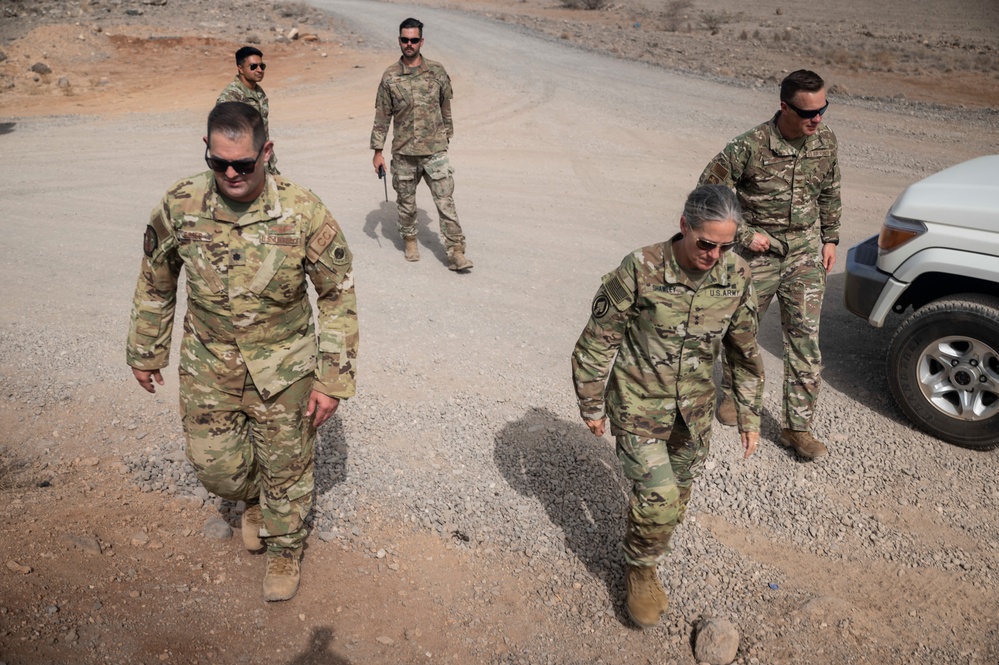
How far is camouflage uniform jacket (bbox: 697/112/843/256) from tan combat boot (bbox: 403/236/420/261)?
401 centimetres

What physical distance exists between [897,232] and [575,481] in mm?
2874

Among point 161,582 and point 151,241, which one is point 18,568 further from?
point 151,241

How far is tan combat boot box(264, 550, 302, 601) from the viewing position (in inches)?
146

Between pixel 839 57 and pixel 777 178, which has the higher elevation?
pixel 777 178

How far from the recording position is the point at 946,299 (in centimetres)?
507

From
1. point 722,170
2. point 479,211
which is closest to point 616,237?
point 479,211

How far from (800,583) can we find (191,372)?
10.7ft

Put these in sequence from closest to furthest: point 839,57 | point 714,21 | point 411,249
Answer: point 411,249, point 839,57, point 714,21

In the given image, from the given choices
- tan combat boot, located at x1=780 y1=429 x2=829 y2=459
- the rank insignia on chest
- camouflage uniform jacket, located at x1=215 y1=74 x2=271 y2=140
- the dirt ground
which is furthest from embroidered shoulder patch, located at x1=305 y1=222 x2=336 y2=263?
camouflage uniform jacket, located at x1=215 y1=74 x2=271 y2=140

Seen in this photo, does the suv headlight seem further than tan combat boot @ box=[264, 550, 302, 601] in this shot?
Yes

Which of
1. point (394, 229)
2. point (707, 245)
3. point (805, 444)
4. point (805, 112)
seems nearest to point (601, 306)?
point (707, 245)

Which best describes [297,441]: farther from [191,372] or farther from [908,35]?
[908,35]

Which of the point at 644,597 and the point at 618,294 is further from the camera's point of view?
the point at 644,597

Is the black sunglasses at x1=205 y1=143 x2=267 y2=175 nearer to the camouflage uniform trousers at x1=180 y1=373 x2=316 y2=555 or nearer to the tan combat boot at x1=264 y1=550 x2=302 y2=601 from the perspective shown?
the camouflage uniform trousers at x1=180 y1=373 x2=316 y2=555
